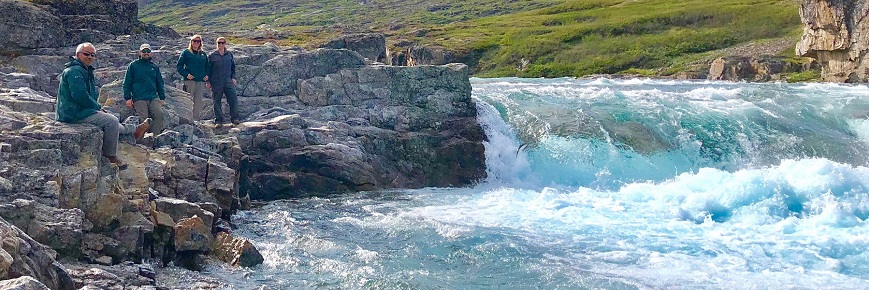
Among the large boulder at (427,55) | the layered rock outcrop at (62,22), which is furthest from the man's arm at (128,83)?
the large boulder at (427,55)

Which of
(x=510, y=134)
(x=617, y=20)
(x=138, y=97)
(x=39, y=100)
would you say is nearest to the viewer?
(x=39, y=100)

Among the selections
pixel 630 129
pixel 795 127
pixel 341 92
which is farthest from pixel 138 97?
pixel 795 127

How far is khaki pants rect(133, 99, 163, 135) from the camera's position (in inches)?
907

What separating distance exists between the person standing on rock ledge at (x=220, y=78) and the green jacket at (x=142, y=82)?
4638mm

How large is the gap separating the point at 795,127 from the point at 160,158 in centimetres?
2595

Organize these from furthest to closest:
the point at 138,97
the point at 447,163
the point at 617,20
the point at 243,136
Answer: the point at 617,20
the point at 447,163
the point at 243,136
the point at 138,97

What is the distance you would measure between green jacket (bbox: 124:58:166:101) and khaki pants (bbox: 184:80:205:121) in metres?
4.29

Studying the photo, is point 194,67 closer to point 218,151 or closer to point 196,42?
point 196,42

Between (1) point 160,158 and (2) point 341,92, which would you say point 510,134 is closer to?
(2) point 341,92

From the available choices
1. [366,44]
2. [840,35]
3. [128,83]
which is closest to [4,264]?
[128,83]

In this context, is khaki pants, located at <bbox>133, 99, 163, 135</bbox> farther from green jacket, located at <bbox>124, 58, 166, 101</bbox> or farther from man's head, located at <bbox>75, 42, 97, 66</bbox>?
man's head, located at <bbox>75, 42, 97, 66</bbox>

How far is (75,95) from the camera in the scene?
17.5 metres

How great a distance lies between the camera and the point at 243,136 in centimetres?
2798

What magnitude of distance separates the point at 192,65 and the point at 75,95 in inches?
380
